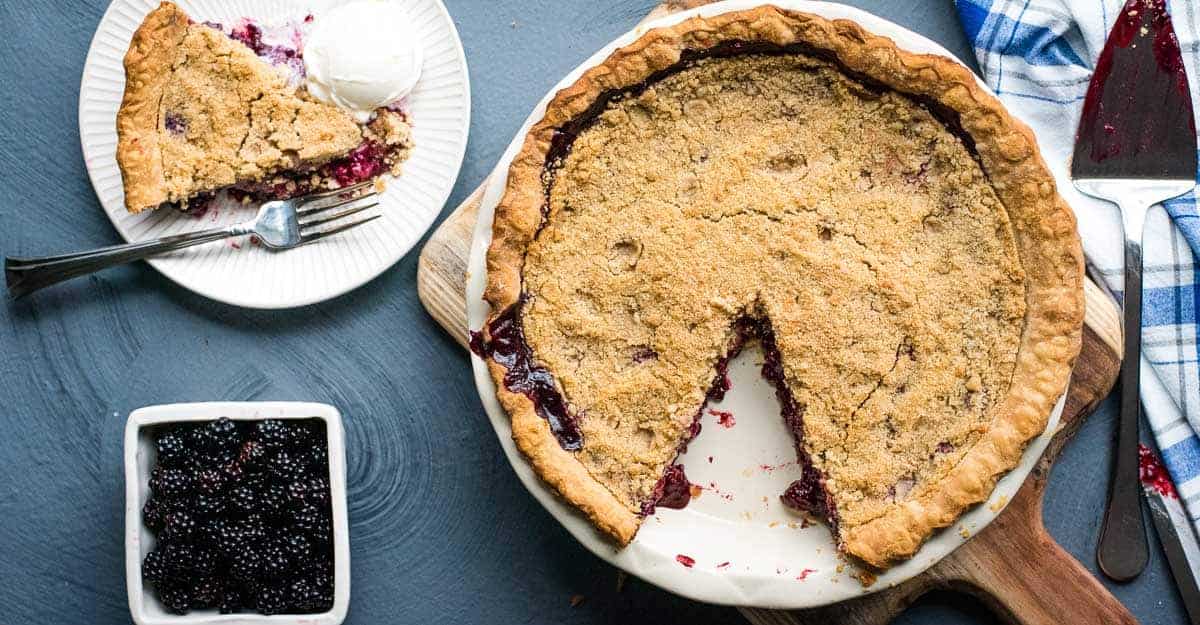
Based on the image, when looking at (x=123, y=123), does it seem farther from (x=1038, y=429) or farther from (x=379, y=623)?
(x=1038, y=429)

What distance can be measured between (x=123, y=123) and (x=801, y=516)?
105 inches

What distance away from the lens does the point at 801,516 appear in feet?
10.6

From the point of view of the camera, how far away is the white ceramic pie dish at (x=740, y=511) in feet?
9.78

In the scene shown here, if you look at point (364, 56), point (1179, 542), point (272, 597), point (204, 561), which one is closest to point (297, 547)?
point (272, 597)

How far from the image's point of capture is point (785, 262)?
3.10 metres

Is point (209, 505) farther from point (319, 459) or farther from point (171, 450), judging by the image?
point (319, 459)

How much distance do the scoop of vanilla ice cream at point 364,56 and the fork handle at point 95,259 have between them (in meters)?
0.60

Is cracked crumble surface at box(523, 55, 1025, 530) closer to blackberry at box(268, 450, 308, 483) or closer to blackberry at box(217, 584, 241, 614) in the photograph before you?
blackberry at box(268, 450, 308, 483)

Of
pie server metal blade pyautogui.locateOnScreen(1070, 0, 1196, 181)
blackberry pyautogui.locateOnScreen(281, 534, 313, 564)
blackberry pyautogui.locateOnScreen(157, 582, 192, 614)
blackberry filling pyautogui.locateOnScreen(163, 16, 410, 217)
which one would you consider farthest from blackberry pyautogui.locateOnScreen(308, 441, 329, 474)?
pie server metal blade pyautogui.locateOnScreen(1070, 0, 1196, 181)

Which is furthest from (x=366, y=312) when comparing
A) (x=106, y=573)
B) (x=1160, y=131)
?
(x=1160, y=131)

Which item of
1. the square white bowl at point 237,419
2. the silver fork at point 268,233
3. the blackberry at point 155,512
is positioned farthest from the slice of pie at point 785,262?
the blackberry at point 155,512

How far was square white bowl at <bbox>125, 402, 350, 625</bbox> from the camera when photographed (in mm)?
3092

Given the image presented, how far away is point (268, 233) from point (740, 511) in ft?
6.27

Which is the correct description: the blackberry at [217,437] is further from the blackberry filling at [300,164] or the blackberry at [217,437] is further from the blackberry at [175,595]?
the blackberry filling at [300,164]
